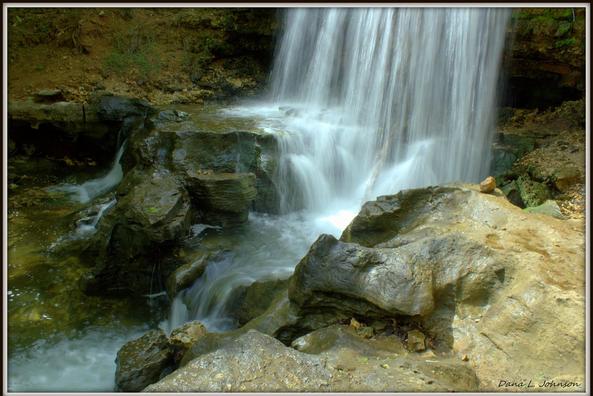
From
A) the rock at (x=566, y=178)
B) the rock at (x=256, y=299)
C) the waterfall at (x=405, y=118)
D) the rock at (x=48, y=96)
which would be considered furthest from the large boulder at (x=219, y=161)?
the rock at (x=566, y=178)

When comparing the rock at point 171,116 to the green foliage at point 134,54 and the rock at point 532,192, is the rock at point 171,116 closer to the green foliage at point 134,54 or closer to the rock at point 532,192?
the green foliage at point 134,54

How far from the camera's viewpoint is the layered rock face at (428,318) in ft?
9.53

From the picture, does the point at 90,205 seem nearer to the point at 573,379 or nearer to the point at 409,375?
the point at 409,375

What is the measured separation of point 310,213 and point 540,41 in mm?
5287

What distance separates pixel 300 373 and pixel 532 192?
5.53m

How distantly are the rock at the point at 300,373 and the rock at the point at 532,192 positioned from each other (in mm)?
4495

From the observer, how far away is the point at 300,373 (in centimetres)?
290

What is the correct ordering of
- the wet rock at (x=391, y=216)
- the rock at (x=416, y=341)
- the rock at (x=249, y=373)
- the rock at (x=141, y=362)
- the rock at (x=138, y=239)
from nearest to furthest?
Answer: the rock at (x=249, y=373)
the rock at (x=416, y=341)
the rock at (x=141, y=362)
the wet rock at (x=391, y=216)
the rock at (x=138, y=239)

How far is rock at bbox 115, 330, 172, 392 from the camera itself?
432cm

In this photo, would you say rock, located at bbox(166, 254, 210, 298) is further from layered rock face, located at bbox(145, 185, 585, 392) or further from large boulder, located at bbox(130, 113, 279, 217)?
layered rock face, located at bbox(145, 185, 585, 392)

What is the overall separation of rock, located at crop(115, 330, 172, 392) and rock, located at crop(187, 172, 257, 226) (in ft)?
7.97

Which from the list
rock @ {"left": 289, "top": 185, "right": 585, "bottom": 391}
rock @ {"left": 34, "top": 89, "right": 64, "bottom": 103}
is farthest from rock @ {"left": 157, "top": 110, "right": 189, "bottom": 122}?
rock @ {"left": 289, "top": 185, "right": 585, "bottom": 391}


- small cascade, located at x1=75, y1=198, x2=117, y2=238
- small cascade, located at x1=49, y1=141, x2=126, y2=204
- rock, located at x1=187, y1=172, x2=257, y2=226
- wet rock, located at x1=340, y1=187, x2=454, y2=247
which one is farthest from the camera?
small cascade, located at x1=49, y1=141, x2=126, y2=204

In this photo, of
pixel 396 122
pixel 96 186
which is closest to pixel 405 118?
pixel 396 122
